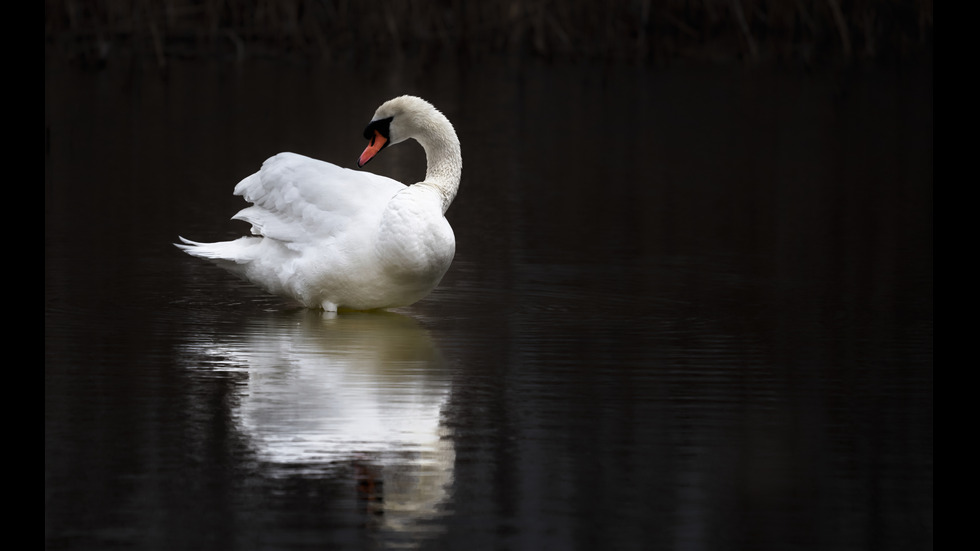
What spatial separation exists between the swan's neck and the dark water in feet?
1.92

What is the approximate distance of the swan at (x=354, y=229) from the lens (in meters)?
7.03

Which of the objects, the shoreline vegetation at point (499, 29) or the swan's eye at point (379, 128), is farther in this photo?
the shoreline vegetation at point (499, 29)

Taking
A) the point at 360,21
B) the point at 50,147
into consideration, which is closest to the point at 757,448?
the point at 50,147

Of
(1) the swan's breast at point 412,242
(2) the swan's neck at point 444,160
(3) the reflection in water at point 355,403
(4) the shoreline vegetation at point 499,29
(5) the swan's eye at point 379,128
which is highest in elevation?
(4) the shoreline vegetation at point 499,29

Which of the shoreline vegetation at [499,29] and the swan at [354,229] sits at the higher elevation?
the shoreline vegetation at [499,29]

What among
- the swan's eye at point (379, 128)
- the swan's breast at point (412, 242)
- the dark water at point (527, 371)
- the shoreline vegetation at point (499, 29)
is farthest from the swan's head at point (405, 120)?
the shoreline vegetation at point (499, 29)

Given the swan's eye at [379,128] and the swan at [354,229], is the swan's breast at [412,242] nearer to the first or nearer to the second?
the swan at [354,229]

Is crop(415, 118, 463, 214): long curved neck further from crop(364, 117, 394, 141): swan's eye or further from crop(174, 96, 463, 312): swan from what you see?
crop(364, 117, 394, 141): swan's eye

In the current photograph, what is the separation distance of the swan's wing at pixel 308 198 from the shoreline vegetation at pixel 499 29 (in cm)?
1433

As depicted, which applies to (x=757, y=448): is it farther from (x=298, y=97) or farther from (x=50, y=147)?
(x=298, y=97)

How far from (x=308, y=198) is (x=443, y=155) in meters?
0.71

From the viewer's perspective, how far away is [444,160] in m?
7.72

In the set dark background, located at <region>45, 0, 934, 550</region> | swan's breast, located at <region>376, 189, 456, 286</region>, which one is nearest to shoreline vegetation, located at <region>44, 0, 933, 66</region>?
dark background, located at <region>45, 0, 934, 550</region>

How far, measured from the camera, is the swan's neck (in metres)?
7.65
